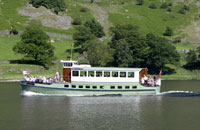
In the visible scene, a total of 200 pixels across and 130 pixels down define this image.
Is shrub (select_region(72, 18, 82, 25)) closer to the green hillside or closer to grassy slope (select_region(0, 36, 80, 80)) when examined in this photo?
the green hillside

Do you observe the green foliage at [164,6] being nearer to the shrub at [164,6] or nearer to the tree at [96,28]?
the shrub at [164,6]

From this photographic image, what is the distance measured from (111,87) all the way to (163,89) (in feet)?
49.9

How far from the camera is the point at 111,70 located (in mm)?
62594

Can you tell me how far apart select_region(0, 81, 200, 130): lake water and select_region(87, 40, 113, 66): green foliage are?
40930 mm

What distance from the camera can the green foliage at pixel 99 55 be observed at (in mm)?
102250

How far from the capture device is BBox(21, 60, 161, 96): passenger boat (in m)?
60.9

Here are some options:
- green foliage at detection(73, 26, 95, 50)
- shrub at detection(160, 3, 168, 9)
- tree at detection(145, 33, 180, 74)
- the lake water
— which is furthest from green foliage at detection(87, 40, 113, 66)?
shrub at detection(160, 3, 168, 9)

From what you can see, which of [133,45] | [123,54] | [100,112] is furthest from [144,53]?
[100,112]

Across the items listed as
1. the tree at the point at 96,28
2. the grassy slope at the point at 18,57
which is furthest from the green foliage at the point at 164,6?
the grassy slope at the point at 18,57

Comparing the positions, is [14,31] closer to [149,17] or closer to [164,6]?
[149,17]

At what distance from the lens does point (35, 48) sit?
4028 inches

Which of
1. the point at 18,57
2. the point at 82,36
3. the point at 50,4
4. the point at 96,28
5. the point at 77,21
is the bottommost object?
the point at 18,57

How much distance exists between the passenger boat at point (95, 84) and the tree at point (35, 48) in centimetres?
3929

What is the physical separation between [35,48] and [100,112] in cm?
5814
